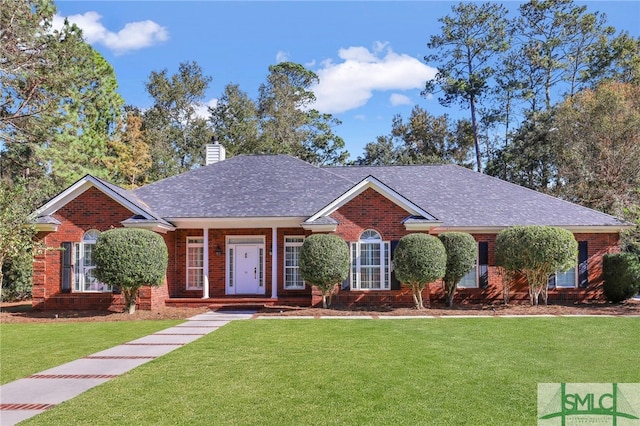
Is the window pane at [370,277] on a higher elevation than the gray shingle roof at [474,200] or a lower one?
lower

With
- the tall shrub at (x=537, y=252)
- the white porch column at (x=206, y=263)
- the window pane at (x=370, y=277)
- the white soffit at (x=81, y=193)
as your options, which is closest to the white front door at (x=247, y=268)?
the white porch column at (x=206, y=263)

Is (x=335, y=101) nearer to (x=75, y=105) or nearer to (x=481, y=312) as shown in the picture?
(x=75, y=105)

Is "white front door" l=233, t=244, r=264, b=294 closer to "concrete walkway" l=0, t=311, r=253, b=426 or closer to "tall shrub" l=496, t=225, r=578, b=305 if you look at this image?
"concrete walkway" l=0, t=311, r=253, b=426

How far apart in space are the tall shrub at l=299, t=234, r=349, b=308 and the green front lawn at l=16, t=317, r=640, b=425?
4.63 meters

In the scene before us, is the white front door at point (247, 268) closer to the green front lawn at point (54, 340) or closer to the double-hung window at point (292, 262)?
the double-hung window at point (292, 262)

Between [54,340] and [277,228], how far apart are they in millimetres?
9812

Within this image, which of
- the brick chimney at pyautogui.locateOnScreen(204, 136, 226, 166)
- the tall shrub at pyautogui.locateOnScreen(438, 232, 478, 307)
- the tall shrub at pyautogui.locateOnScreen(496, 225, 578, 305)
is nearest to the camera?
the tall shrub at pyautogui.locateOnScreen(496, 225, 578, 305)

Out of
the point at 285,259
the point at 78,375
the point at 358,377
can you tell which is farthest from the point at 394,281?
the point at 78,375

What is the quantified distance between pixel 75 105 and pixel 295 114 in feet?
74.0

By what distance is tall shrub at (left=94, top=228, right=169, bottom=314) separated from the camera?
1686 centimetres

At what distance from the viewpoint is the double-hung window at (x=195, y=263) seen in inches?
834

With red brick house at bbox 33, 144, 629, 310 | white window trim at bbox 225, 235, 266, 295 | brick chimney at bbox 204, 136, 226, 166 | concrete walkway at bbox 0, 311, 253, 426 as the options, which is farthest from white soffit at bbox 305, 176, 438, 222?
brick chimney at bbox 204, 136, 226, 166

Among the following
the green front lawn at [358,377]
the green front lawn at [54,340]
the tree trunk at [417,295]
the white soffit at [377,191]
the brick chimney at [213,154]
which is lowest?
the green front lawn at [54,340]

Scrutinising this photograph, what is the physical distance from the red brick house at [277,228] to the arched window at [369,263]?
37 mm
